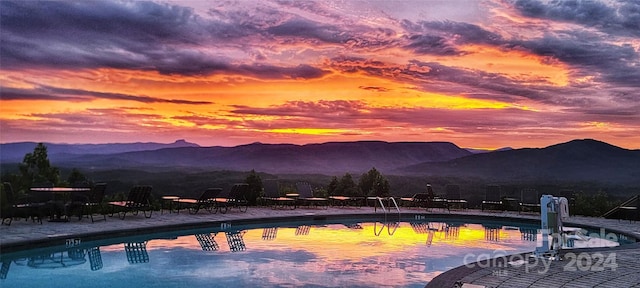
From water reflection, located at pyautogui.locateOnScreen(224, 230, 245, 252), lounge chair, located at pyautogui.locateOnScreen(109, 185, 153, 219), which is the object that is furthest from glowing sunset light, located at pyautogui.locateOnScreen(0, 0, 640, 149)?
water reflection, located at pyautogui.locateOnScreen(224, 230, 245, 252)

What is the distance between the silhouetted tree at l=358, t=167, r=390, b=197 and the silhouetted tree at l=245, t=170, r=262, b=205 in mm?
3138

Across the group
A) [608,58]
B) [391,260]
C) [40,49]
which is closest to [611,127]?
[608,58]

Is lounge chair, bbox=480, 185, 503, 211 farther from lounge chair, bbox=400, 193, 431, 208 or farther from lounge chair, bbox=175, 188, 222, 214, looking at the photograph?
lounge chair, bbox=175, 188, 222, 214

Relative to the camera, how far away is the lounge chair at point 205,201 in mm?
12910

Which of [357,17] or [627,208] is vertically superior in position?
[357,17]

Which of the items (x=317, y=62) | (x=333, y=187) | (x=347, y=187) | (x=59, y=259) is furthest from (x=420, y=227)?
(x=59, y=259)

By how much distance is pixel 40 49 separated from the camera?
52.5 ft

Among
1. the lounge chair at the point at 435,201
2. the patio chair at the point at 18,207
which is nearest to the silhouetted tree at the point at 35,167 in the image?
the patio chair at the point at 18,207

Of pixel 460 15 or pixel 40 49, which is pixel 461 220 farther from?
pixel 40 49

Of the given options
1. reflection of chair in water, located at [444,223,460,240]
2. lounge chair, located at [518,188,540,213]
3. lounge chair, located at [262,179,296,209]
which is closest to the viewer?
reflection of chair in water, located at [444,223,460,240]

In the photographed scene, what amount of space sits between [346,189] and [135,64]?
23.4ft

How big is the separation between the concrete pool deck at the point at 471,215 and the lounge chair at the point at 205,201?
0.74 ft

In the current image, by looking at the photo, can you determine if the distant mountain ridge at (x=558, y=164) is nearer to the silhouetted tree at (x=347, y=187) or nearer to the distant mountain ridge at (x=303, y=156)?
the distant mountain ridge at (x=303, y=156)

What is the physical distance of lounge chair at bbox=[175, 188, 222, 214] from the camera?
42.4ft
